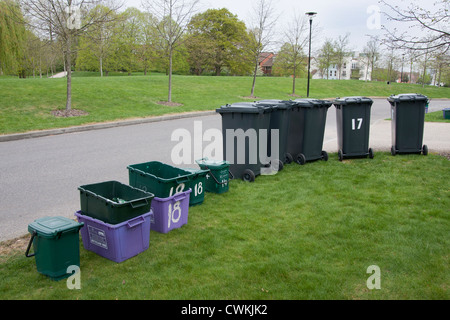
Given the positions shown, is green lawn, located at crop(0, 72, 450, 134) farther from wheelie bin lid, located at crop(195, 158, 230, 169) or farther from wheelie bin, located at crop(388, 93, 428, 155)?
wheelie bin, located at crop(388, 93, 428, 155)

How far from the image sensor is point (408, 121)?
8.25 metres

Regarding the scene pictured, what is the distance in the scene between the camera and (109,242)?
3.66 m

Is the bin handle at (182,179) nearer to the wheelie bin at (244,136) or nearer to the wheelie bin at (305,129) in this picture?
the wheelie bin at (244,136)

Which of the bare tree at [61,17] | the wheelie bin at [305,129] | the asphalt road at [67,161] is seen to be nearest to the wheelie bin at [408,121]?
the asphalt road at [67,161]

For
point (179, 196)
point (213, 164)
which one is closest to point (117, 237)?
point (179, 196)

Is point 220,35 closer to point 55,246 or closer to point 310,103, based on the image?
point 310,103

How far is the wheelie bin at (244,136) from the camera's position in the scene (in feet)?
21.1

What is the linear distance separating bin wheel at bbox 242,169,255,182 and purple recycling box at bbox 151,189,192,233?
84.7 inches

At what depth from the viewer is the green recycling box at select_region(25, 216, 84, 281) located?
327cm

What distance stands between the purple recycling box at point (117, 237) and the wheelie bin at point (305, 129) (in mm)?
4699

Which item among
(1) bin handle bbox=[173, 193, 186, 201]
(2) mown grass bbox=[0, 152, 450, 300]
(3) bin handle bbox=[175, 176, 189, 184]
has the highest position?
(3) bin handle bbox=[175, 176, 189, 184]

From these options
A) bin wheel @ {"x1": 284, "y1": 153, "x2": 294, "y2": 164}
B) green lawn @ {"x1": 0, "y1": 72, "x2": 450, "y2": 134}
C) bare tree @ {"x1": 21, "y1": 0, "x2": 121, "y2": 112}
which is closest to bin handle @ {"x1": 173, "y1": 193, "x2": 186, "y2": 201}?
bin wheel @ {"x1": 284, "y1": 153, "x2": 294, "y2": 164}

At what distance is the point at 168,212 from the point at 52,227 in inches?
55.6
